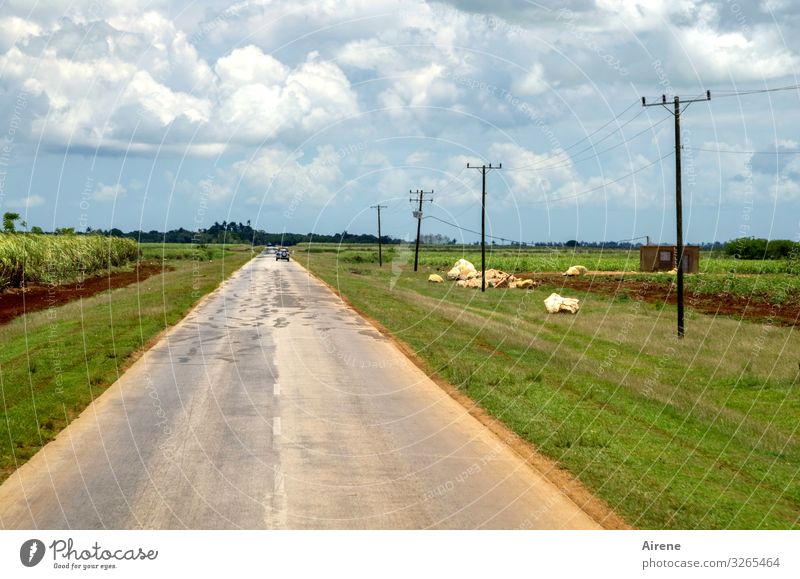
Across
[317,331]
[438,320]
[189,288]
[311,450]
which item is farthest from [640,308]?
[311,450]

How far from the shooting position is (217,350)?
1035 inches

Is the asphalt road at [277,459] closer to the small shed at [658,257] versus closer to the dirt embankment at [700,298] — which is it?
the dirt embankment at [700,298]

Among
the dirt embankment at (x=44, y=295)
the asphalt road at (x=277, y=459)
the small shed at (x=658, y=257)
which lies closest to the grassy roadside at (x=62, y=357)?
the asphalt road at (x=277, y=459)

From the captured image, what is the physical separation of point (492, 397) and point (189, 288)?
3958cm

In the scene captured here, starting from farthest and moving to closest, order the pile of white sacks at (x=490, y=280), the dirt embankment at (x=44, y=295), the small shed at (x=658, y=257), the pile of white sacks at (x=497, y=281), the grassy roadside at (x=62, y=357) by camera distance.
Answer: the small shed at (x=658, y=257)
the pile of white sacks at (x=497, y=281)
the pile of white sacks at (x=490, y=280)
the dirt embankment at (x=44, y=295)
the grassy roadside at (x=62, y=357)

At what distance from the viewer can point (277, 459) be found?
13273 millimetres

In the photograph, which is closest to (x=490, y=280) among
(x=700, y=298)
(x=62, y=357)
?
(x=700, y=298)

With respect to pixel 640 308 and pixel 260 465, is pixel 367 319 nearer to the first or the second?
pixel 640 308

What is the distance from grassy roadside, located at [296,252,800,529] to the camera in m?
12.4

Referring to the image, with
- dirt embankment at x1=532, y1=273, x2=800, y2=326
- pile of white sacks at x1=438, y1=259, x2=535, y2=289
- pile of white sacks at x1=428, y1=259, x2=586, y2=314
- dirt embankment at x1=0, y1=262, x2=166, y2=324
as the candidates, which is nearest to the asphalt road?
dirt embankment at x1=0, y1=262, x2=166, y2=324

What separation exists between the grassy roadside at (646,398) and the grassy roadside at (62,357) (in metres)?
8.75

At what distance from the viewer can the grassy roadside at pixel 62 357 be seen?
15523mm

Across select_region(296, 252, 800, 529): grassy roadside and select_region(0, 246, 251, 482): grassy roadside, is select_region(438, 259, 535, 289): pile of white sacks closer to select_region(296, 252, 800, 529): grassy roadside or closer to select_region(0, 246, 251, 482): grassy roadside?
select_region(296, 252, 800, 529): grassy roadside

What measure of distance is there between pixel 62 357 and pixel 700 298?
149 ft
